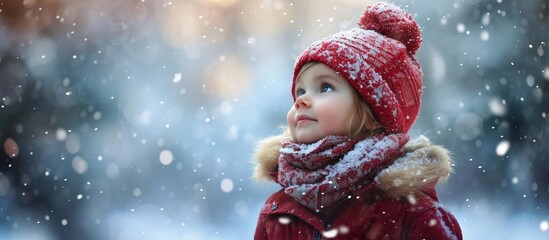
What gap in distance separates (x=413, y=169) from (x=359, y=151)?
0.11 m

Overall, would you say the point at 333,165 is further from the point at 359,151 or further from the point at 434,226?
the point at 434,226

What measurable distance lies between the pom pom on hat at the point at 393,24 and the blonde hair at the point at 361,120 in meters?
0.19

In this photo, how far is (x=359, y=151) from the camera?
1.01 metres

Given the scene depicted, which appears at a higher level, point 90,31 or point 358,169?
point 90,31

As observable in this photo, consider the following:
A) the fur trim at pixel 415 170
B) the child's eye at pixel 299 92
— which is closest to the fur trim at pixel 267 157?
the child's eye at pixel 299 92

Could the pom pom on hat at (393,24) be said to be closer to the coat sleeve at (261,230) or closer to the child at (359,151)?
the child at (359,151)

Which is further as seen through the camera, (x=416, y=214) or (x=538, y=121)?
(x=538, y=121)

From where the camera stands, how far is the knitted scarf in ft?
3.25

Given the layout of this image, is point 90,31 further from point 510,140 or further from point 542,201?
point 542,201

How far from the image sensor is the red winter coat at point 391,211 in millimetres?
974

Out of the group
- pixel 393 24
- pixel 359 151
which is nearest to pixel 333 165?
pixel 359 151

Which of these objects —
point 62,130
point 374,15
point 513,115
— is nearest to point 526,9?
point 513,115

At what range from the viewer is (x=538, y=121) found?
2.41 metres

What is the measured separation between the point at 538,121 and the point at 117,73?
6.99 feet
